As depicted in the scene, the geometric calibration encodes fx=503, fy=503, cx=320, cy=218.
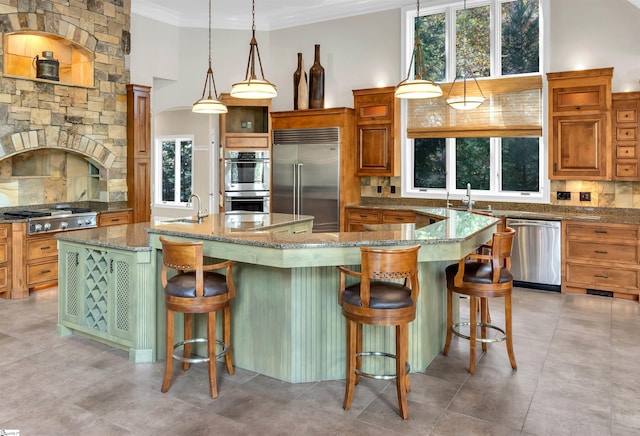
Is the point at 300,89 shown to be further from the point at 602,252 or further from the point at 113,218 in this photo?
the point at 602,252

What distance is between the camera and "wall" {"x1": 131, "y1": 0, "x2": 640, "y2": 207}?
590cm

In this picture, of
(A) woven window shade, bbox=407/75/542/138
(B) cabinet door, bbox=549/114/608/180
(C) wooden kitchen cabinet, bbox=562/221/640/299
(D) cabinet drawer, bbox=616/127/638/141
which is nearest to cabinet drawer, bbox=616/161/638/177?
(B) cabinet door, bbox=549/114/608/180

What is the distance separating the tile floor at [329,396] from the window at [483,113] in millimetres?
2913

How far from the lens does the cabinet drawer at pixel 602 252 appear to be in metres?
5.49

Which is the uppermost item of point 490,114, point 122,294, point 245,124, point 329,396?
point 245,124

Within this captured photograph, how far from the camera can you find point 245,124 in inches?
314

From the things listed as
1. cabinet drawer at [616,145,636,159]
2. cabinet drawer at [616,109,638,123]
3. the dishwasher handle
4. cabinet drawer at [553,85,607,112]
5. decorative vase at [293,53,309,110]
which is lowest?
the dishwasher handle

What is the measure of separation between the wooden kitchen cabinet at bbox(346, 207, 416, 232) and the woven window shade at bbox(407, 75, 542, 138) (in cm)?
121

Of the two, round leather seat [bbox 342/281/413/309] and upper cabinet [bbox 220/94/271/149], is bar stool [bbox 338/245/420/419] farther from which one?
upper cabinet [bbox 220/94/271/149]

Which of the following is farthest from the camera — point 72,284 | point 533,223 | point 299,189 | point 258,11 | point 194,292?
point 258,11

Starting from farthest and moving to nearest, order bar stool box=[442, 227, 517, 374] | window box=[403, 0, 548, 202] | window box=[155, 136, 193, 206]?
window box=[155, 136, 193, 206]
window box=[403, 0, 548, 202]
bar stool box=[442, 227, 517, 374]

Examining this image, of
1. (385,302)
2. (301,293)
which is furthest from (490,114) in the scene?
(385,302)

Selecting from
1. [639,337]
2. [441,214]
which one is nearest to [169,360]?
[441,214]

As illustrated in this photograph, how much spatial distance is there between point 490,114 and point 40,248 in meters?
5.76
